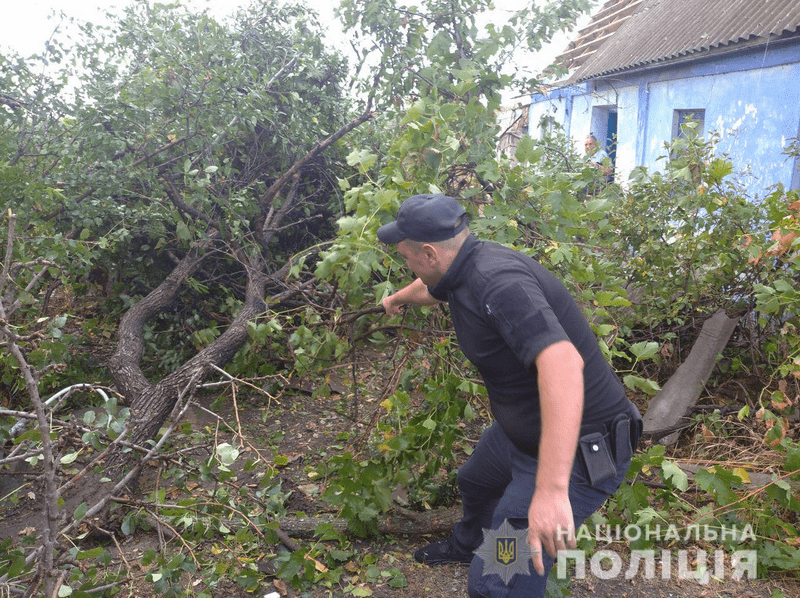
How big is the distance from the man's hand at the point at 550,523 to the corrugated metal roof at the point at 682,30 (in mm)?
7937

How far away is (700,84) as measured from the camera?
9.55 m

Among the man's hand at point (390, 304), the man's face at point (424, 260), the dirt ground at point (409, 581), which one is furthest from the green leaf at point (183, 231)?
the man's face at point (424, 260)

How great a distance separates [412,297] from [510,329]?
42.9 inches

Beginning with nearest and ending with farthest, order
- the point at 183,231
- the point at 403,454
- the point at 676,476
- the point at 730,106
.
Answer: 1. the point at 676,476
2. the point at 403,454
3. the point at 183,231
4. the point at 730,106

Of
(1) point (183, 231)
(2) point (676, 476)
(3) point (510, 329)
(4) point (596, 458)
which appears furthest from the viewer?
(1) point (183, 231)

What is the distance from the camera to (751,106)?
8.55m

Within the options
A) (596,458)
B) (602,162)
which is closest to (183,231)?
(602,162)

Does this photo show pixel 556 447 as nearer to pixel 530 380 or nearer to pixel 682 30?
pixel 530 380

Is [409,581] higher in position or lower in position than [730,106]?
lower

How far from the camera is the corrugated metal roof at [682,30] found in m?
8.36

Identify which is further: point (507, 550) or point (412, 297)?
point (412, 297)

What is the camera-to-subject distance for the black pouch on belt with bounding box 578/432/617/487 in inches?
90.1

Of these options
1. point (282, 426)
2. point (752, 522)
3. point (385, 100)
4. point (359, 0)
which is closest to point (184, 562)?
point (282, 426)

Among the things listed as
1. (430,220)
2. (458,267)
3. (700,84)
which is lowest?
(458,267)
